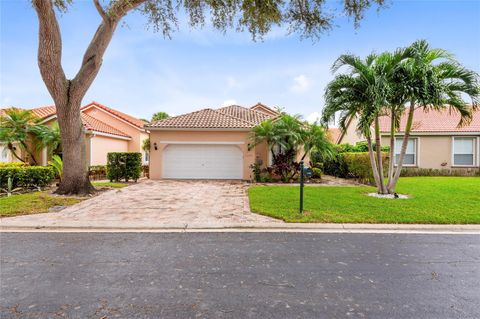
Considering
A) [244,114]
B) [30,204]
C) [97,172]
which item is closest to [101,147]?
[97,172]

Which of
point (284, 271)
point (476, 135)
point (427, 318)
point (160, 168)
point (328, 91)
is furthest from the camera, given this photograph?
point (476, 135)

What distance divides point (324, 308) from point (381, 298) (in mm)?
736

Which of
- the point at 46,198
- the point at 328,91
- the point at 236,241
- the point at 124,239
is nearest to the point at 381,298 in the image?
the point at 236,241

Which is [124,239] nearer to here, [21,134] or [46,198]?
[46,198]

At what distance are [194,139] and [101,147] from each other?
6.82 meters

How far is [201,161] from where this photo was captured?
1628 cm

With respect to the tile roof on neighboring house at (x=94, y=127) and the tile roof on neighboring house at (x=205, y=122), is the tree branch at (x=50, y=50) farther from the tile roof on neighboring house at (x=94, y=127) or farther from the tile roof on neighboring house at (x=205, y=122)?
the tile roof on neighboring house at (x=205, y=122)

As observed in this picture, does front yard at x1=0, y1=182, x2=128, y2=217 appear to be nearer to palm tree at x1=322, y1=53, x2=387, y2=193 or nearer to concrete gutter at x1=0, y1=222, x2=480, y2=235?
concrete gutter at x1=0, y1=222, x2=480, y2=235

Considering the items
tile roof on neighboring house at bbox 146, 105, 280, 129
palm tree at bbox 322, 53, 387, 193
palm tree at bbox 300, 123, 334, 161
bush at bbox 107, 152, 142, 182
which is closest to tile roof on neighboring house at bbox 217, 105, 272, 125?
tile roof on neighboring house at bbox 146, 105, 280, 129

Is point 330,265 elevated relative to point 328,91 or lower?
lower

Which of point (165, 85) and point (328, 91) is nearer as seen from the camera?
point (328, 91)

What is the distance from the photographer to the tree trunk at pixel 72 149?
9.91 m

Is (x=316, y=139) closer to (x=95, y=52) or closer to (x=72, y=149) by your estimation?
(x=95, y=52)

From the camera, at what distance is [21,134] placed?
1459 cm
